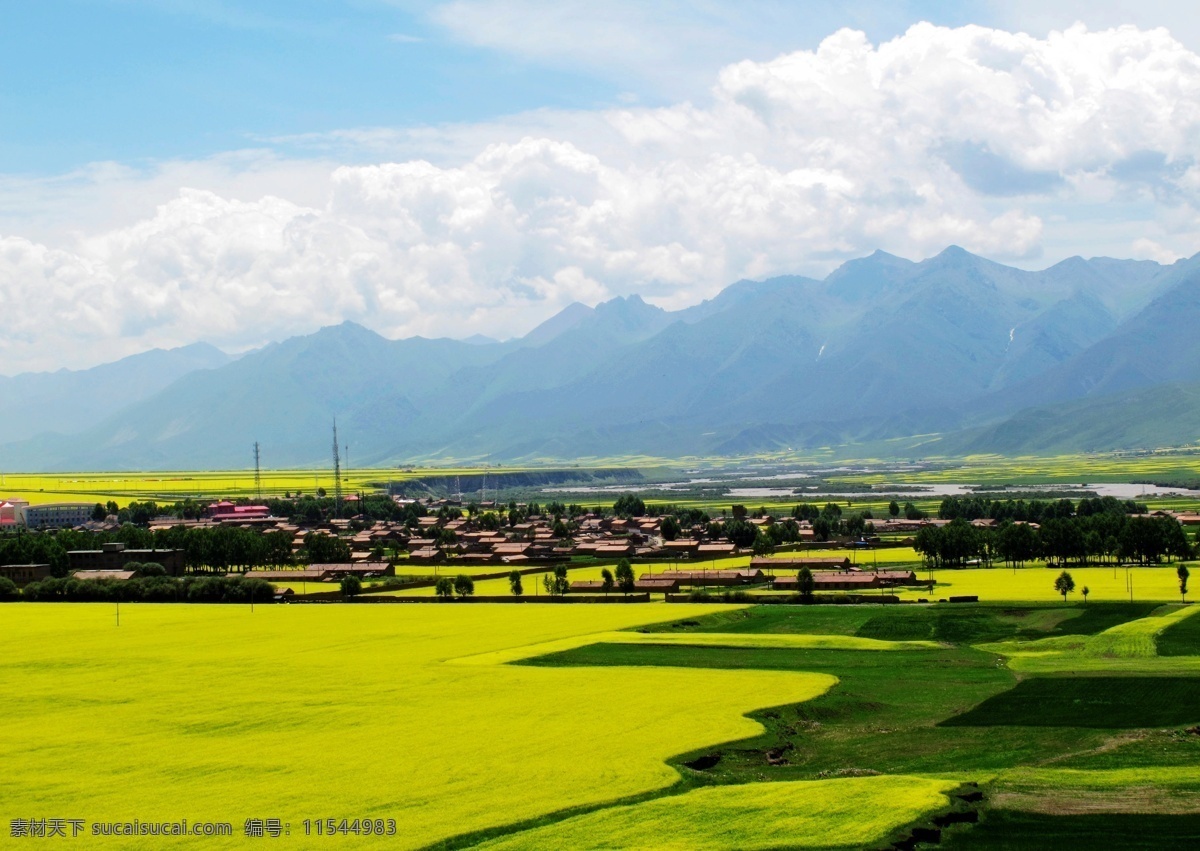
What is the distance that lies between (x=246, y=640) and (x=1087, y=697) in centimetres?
3461

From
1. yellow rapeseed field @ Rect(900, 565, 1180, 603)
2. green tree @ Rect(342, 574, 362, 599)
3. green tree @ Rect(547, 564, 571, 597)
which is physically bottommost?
yellow rapeseed field @ Rect(900, 565, 1180, 603)

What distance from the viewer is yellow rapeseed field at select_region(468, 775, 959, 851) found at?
1032 inches

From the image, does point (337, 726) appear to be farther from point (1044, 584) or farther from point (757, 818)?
point (1044, 584)

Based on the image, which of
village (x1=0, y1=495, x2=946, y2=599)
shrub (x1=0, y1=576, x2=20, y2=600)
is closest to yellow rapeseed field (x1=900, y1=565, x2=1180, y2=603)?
village (x1=0, y1=495, x2=946, y2=599)

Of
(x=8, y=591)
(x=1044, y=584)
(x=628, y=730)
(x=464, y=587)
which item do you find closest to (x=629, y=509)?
(x=464, y=587)

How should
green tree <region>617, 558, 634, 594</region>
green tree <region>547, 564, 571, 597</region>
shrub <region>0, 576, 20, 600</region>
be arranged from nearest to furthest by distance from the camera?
green tree <region>617, 558, 634, 594</region> < green tree <region>547, 564, 571, 597</region> < shrub <region>0, 576, 20, 600</region>

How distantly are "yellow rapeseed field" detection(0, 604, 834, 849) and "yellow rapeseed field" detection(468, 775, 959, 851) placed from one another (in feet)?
4.82

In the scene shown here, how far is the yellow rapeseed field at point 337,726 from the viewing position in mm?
29391

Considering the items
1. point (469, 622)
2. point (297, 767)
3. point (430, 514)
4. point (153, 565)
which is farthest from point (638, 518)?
point (297, 767)

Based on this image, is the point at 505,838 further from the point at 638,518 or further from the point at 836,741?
the point at 638,518

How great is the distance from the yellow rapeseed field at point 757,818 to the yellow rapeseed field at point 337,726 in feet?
Result: 4.82

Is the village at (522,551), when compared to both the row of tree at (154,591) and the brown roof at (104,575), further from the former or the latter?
the row of tree at (154,591)

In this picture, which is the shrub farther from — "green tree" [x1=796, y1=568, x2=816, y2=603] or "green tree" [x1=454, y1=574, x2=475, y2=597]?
"green tree" [x1=796, y1=568, x2=816, y2=603]

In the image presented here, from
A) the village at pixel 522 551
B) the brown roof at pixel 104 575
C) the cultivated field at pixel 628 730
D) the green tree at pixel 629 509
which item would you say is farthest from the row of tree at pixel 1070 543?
the green tree at pixel 629 509
